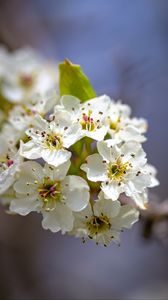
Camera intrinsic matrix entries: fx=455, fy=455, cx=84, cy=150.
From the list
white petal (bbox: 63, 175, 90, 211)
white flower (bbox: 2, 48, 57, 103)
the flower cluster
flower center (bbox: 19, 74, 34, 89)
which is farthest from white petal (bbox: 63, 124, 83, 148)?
flower center (bbox: 19, 74, 34, 89)

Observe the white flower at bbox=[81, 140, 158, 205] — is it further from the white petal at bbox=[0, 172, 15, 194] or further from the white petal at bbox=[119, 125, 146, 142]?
the white petal at bbox=[0, 172, 15, 194]

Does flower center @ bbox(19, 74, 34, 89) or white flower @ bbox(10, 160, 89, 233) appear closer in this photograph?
white flower @ bbox(10, 160, 89, 233)

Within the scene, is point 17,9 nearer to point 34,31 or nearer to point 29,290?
point 34,31

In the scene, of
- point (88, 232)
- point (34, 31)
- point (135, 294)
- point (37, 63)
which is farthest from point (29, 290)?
point (88, 232)

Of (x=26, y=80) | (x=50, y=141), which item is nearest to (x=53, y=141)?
(x=50, y=141)

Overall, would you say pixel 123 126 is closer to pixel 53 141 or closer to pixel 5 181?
pixel 53 141

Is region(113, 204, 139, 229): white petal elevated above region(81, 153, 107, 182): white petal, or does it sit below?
below

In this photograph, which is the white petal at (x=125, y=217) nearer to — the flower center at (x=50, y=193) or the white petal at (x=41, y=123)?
the flower center at (x=50, y=193)
